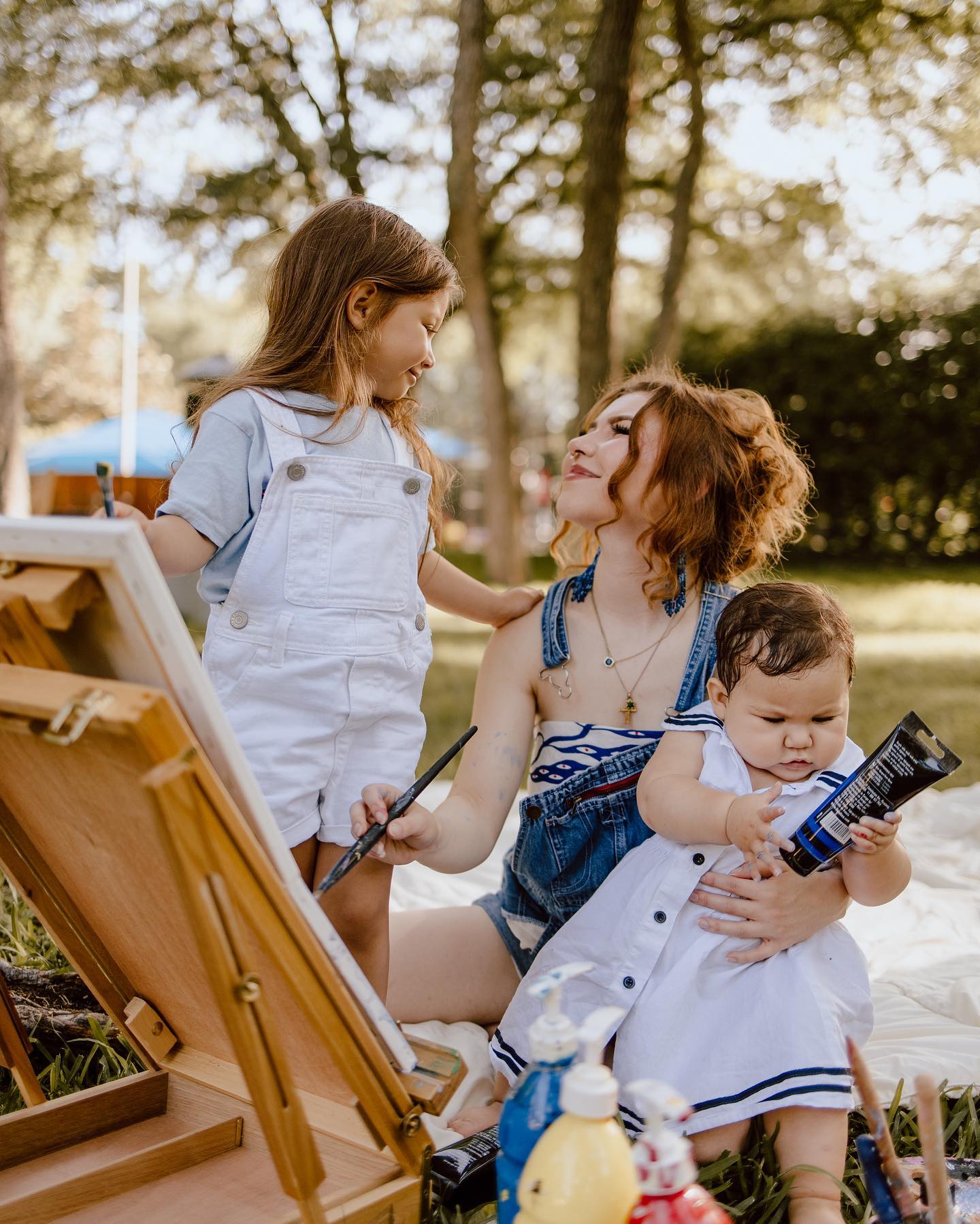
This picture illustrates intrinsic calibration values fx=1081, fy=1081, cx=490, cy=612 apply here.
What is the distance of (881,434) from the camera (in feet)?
42.8

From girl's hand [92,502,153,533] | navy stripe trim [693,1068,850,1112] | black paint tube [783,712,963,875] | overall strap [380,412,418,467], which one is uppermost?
overall strap [380,412,418,467]

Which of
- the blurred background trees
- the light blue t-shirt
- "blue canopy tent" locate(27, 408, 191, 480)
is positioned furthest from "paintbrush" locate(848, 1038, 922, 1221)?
"blue canopy tent" locate(27, 408, 191, 480)

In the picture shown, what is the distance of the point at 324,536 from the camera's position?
2.07 metres

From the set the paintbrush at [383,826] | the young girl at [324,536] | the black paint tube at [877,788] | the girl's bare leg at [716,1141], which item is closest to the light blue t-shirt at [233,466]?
the young girl at [324,536]

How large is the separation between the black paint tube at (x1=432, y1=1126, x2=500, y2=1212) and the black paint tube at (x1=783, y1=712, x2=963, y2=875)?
0.74 m

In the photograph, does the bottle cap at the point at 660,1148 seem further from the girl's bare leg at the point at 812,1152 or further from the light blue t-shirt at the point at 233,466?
the light blue t-shirt at the point at 233,466

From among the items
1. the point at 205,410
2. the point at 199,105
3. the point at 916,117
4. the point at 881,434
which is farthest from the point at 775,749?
the point at 199,105

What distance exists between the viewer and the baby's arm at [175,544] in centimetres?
190

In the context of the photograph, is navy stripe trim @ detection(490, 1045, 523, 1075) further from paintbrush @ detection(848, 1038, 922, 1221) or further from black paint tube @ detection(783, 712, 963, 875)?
paintbrush @ detection(848, 1038, 922, 1221)

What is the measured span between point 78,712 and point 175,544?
2.66ft

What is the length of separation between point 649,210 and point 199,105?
232 inches

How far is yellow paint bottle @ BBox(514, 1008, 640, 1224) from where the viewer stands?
1.11 meters

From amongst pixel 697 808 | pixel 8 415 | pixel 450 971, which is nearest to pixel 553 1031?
pixel 697 808

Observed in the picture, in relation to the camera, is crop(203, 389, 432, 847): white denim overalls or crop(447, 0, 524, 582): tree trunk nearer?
crop(203, 389, 432, 847): white denim overalls
